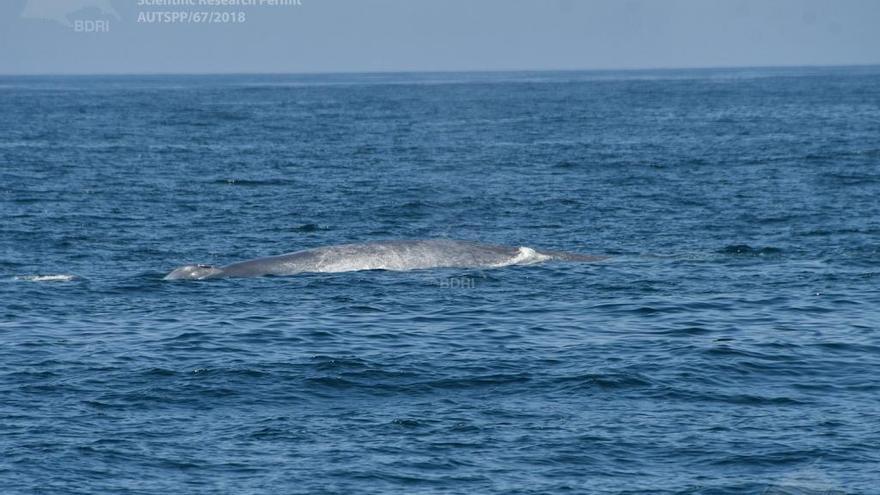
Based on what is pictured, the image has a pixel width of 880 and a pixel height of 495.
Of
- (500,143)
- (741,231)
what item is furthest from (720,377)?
(500,143)

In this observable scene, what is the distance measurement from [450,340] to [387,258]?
317 inches

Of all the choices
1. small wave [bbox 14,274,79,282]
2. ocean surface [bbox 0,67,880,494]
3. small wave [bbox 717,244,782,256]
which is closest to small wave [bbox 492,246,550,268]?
ocean surface [bbox 0,67,880,494]

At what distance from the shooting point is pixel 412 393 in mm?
22250

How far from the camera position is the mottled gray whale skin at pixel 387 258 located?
107 feet

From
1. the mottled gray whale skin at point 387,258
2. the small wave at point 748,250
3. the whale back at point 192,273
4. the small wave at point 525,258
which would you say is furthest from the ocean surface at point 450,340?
the mottled gray whale skin at point 387,258

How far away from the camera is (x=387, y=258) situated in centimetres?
3366

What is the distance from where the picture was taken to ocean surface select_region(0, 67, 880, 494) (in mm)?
18656

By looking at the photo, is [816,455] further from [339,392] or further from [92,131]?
[92,131]

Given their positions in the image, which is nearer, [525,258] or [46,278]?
[46,278]

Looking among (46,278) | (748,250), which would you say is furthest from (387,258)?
(748,250)

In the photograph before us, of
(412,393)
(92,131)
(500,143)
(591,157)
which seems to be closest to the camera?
(412,393)

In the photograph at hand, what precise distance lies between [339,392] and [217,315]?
21.3 ft

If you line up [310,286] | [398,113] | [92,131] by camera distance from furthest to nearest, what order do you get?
[398,113] → [92,131] → [310,286]

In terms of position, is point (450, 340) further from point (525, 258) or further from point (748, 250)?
point (748, 250)
